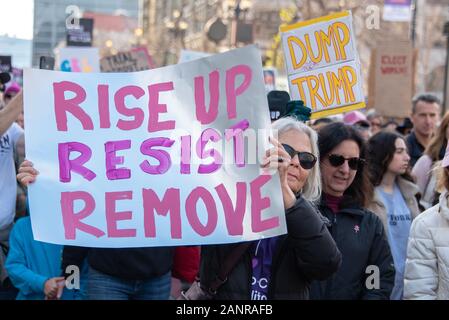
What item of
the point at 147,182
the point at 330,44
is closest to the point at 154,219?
the point at 147,182

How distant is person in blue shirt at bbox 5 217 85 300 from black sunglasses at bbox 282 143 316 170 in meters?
2.12

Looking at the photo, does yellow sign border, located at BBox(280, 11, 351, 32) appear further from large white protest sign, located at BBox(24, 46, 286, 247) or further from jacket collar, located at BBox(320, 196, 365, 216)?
large white protest sign, located at BBox(24, 46, 286, 247)

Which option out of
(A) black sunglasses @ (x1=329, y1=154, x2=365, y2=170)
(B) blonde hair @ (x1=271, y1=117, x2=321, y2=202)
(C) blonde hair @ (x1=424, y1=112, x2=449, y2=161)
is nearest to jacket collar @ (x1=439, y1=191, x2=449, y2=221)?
(B) blonde hair @ (x1=271, y1=117, x2=321, y2=202)

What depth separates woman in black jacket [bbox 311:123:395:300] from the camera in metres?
4.23

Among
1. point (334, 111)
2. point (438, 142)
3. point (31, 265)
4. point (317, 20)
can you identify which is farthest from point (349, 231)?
point (438, 142)

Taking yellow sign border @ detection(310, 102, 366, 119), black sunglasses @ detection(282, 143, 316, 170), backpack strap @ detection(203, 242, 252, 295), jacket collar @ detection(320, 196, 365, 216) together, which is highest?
yellow sign border @ detection(310, 102, 366, 119)

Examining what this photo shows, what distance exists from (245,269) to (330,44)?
6.05 feet

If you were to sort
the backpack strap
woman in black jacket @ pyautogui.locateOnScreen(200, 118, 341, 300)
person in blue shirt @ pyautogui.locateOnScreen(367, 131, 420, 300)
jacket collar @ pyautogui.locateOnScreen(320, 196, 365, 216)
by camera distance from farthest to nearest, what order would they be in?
person in blue shirt @ pyautogui.locateOnScreen(367, 131, 420, 300), jacket collar @ pyautogui.locateOnScreen(320, 196, 365, 216), the backpack strap, woman in black jacket @ pyautogui.locateOnScreen(200, 118, 341, 300)

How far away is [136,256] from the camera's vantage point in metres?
4.96

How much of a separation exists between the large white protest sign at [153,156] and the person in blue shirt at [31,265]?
5.44 feet

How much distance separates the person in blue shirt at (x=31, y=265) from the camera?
538 cm

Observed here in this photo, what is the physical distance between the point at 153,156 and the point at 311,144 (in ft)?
2.15

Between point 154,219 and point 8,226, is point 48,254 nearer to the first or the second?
point 8,226

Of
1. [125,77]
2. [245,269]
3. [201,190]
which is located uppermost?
[125,77]
